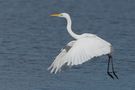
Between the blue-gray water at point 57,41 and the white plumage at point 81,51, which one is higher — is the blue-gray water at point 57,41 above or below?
below

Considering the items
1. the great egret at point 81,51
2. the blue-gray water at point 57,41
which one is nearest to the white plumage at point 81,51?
the great egret at point 81,51

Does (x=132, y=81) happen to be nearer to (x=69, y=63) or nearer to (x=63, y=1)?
(x=69, y=63)

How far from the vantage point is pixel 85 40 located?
11.9 m

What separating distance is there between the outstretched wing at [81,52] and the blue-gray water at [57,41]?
1177 mm

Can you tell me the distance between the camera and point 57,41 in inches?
718

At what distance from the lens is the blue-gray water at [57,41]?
14655 millimetres

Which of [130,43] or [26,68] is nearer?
[26,68]

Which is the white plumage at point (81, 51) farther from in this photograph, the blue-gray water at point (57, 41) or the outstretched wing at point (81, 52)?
the blue-gray water at point (57, 41)

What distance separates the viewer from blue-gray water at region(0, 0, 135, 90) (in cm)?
1466

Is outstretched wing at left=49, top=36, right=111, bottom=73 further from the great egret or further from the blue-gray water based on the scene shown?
the blue-gray water

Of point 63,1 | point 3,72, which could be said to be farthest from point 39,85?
point 63,1

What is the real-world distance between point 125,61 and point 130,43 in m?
1.85

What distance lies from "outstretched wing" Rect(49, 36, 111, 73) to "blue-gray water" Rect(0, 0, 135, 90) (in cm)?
118

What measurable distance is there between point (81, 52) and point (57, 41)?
6943 mm
